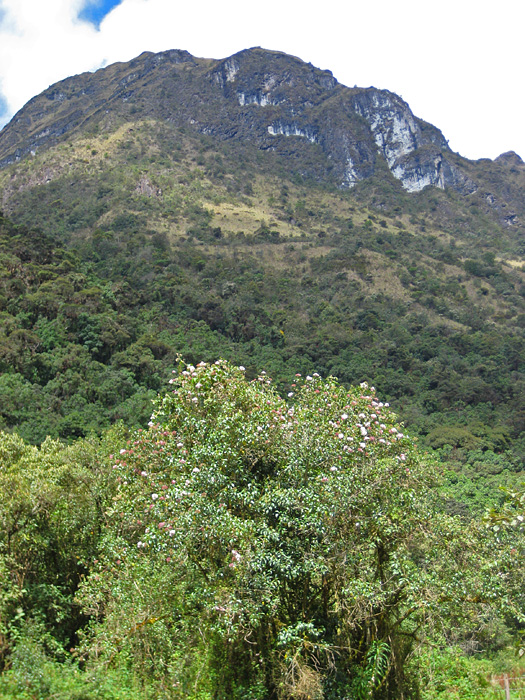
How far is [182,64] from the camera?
179 m

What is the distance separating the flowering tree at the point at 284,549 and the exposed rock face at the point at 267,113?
5755 inches

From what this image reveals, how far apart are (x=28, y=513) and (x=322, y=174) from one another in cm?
14777

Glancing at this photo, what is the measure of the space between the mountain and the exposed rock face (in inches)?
24.4

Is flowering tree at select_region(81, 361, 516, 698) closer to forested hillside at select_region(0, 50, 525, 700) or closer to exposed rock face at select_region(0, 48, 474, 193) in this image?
forested hillside at select_region(0, 50, 525, 700)

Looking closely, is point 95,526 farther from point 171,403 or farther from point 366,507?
point 366,507

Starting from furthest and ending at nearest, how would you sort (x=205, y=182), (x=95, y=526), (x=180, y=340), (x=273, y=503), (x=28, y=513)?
(x=205, y=182) < (x=180, y=340) < (x=95, y=526) < (x=28, y=513) < (x=273, y=503)

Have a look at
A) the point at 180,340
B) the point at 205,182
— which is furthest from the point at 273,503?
the point at 205,182

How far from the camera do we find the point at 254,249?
9588cm

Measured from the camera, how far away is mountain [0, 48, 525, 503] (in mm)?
48094

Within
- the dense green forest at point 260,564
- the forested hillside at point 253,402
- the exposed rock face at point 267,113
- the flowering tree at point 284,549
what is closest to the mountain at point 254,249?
the forested hillside at point 253,402

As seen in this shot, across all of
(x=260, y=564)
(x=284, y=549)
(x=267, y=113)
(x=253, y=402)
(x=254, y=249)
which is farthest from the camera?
(x=267, y=113)

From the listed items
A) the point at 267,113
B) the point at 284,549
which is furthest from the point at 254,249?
the point at 284,549

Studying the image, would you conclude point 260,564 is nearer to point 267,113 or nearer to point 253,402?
point 253,402

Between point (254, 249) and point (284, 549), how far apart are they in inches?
3535
